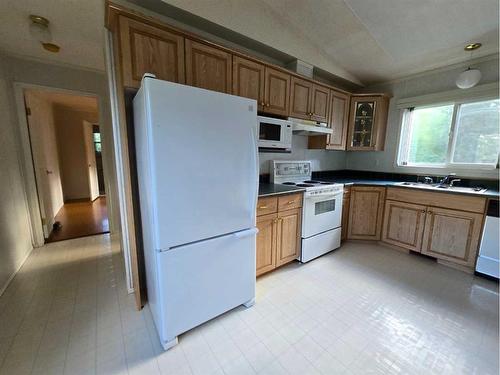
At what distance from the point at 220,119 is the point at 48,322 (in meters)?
1.99

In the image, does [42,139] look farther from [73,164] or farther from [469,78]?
[469,78]

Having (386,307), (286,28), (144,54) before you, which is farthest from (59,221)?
(386,307)

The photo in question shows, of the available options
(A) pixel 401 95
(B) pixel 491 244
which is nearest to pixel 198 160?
(B) pixel 491 244

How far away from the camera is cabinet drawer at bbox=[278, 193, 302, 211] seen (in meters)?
2.16

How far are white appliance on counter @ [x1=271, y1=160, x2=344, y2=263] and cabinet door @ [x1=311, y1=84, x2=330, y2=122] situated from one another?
2.16ft

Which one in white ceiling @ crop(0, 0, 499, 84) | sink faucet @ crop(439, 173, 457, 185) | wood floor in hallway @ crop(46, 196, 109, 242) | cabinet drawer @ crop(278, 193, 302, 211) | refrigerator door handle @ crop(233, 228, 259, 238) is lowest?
wood floor in hallway @ crop(46, 196, 109, 242)

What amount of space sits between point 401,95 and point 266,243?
3067mm

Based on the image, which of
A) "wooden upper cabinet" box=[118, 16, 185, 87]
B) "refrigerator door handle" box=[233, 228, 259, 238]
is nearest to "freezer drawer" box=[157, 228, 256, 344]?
"refrigerator door handle" box=[233, 228, 259, 238]

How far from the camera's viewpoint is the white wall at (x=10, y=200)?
6.84ft

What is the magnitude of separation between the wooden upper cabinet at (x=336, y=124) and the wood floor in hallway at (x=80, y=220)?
3626mm

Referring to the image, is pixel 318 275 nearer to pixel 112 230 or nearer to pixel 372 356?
pixel 372 356

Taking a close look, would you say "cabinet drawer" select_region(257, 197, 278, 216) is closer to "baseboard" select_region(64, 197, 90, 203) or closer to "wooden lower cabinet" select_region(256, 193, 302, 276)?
"wooden lower cabinet" select_region(256, 193, 302, 276)

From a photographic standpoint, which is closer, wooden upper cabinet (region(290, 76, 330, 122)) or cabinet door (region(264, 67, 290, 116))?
cabinet door (region(264, 67, 290, 116))

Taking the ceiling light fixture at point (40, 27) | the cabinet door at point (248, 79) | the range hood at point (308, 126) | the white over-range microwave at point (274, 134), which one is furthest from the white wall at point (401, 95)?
the ceiling light fixture at point (40, 27)
